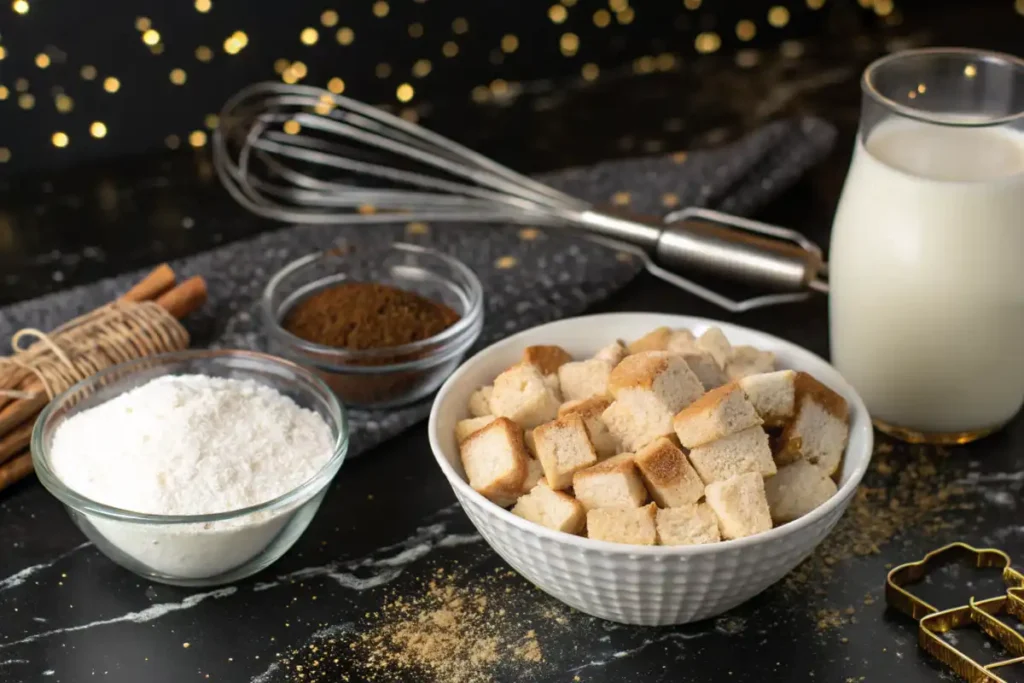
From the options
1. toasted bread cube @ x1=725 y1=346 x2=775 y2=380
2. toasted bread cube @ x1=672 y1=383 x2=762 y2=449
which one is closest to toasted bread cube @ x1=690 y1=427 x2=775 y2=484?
toasted bread cube @ x1=672 y1=383 x2=762 y2=449

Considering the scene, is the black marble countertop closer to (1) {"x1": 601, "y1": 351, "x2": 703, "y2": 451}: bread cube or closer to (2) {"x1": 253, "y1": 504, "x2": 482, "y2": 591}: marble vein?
(2) {"x1": 253, "y1": 504, "x2": 482, "y2": 591}: marble vein

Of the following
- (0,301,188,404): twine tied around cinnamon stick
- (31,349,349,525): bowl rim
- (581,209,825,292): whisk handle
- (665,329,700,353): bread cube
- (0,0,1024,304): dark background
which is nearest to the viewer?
(31,349,349,525): bowl rim

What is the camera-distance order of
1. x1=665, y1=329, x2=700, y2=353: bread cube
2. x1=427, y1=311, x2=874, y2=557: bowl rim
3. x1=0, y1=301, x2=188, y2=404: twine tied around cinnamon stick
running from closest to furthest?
x1=427, y1=311, x2=874, y2=557: bowl rim → x1=665, y1=329, x2=700, y2=353: bread cube → x1=0, y1=301, x2=188, y2=404: twine tied around cinnamon stick

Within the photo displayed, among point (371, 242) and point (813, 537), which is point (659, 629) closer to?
point (813, 537)

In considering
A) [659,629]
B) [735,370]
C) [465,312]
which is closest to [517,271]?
[465,312]

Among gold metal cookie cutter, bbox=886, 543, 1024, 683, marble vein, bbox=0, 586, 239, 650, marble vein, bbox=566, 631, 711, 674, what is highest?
marble vein, bbox=0, 586, 239, 650

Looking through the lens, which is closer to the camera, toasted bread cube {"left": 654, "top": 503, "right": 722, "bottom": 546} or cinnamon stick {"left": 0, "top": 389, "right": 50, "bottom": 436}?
toasted bread cube {"left": 654, "top": 503, "right": 722, "bottom": 546}
